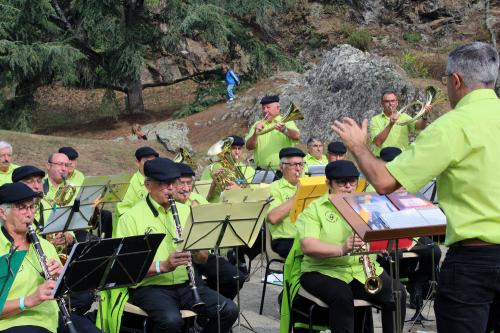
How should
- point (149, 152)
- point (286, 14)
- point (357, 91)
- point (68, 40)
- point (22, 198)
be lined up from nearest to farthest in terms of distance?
point (22, 198) < point (149, 152) < point (357, 91) < point (68, 40) < point (286, 14)

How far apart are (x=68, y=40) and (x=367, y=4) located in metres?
18.0

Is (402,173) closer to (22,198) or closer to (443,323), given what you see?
(443,323)

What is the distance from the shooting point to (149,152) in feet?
30.3

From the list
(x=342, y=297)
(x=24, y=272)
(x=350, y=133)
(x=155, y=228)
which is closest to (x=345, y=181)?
(x=342, y=297)

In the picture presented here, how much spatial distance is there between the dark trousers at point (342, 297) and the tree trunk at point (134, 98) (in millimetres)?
20904

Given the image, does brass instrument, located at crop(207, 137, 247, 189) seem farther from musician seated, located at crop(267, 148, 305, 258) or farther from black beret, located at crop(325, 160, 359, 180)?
black beret, located at crop(325, 160, 359, 180)

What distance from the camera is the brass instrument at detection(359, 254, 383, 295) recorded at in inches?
229

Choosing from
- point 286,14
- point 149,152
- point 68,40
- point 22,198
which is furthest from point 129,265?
point 286,14

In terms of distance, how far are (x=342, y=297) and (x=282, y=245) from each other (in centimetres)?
187

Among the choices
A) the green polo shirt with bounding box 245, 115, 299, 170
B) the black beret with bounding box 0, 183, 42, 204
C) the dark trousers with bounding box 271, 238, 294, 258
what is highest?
the black beret with bounding box 0, 183, 42, 204

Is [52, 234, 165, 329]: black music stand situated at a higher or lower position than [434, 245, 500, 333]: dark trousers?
lower

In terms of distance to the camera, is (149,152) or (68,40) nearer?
(149,152)

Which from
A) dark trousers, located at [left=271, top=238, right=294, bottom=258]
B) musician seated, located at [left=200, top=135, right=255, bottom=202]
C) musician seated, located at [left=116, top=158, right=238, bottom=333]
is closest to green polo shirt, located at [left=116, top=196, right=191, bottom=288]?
musician seated, located at [left=116, top=158, right=238, bottom=333]

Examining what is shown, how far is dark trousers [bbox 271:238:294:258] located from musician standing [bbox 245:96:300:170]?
3.13 meters
